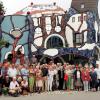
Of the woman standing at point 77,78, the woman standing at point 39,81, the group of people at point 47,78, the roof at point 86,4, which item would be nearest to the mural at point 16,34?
the roof at point 86,4

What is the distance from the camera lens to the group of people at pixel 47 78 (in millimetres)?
26859

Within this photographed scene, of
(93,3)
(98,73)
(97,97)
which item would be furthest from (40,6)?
(97,97)

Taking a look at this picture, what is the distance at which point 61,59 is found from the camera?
53.9 m

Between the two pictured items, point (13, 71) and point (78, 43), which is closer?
point (13, 71)

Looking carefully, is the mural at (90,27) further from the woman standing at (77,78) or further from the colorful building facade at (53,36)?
the woman standing at (77,78)

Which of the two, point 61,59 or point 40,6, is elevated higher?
point 40,6

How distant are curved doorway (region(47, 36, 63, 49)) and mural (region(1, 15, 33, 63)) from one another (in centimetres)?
292

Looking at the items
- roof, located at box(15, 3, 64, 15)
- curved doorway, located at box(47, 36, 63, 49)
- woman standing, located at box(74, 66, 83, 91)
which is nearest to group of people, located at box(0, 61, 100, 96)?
woman standing, located at box(74, 66, 83, 91)

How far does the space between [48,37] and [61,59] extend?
108 inches

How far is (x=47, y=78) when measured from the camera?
28.9 m

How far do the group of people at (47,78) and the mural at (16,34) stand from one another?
22.7 meters

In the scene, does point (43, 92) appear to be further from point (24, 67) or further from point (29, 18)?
point (29, 18)

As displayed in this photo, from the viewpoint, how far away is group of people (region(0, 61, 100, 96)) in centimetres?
2686

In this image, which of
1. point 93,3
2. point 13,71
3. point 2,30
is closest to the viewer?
point 13,71
